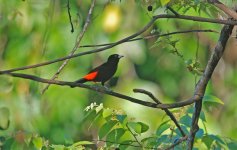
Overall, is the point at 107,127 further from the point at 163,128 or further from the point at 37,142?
the point at 37,142

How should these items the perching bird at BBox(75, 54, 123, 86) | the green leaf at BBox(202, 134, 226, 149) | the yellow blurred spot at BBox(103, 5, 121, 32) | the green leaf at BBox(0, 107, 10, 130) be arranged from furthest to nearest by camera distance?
the yellow blurred spot at BBox(103, 5, 121, 32)
the perching bird at BBox(75, 54, 123, 86)
the green leaf at BBox(202, 134, 226, 149)
the green leaf at BBox(0, 107, 10, 130)

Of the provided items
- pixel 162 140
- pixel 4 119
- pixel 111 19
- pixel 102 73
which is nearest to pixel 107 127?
pixel 162 140

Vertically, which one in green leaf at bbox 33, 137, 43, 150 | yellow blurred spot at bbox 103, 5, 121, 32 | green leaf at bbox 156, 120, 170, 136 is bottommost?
green leaf at bbox 156, 120, 170, 136

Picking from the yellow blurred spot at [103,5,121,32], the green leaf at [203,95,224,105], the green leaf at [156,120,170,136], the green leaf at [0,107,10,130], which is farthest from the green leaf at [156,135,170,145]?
the yellow blurred spot at [103,5,121,32]

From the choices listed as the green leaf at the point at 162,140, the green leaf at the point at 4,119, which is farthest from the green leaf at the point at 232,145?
the green leaf at the point at 4,119

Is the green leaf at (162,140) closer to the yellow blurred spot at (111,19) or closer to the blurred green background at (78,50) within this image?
the blurred green background at (78,50)

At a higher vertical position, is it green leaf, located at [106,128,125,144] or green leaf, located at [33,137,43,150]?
green leaf, located at [33,137,43,150]

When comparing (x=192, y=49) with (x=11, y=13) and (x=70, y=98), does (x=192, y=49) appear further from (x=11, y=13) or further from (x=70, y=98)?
(x=11, y=13)

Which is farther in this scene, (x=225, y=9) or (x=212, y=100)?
(x=212, y=100)

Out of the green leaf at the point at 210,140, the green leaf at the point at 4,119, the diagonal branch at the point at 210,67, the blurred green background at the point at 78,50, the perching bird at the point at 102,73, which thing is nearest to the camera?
the green leaf at the point at 4,119

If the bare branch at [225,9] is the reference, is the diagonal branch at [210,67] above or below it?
below

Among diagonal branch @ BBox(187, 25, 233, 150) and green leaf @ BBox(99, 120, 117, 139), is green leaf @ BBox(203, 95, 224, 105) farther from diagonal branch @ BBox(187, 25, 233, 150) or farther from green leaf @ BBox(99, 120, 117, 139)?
green leaf @ BBox(99, 120, 117, 139)

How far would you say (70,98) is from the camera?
315 cm

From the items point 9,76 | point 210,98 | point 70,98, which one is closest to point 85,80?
point 210,98
